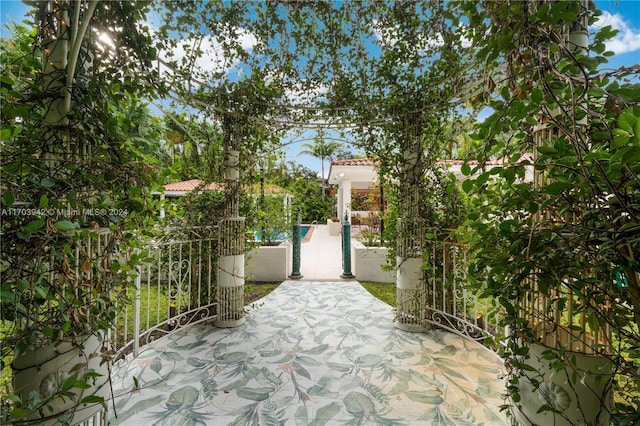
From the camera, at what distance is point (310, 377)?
2191 mm

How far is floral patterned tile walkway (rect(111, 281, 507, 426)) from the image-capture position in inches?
70.3

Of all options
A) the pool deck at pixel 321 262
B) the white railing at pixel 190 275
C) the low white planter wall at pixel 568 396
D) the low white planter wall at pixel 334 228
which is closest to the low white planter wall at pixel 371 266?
the pool deck at pixel 321 262

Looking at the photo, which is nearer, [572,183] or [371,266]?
[572,183]

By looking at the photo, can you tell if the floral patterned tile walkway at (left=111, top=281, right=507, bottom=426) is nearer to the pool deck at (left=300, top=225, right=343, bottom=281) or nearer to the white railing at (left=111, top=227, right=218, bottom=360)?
the white railing at (left=111, top=227, right=218, bottom=360)

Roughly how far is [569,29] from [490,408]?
2287 mm

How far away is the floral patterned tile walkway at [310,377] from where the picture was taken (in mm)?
1786

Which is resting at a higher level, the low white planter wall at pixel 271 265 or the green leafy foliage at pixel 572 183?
the green leafy foliage at pixel 572 183

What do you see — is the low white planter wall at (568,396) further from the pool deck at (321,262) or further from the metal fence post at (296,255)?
the metal fence post at (296,255)

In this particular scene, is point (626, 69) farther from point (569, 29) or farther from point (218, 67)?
point (218, 67)

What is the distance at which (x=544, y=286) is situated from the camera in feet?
2.91

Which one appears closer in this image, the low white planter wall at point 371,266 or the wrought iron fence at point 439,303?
the wrought iron fence at point 439,303

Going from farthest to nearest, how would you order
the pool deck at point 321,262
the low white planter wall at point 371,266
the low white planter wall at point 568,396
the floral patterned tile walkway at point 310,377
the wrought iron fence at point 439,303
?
the pool deck at point 321,262 → the low white planter wall at point 371,266 → the wrought iron fence at point 439,303 → the floral patterned tile walkway at point 310,377 → the low white planter wall at point 568,396

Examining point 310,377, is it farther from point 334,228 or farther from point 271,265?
point 334,228

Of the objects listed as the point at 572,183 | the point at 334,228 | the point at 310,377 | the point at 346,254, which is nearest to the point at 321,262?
the point at 346,254
